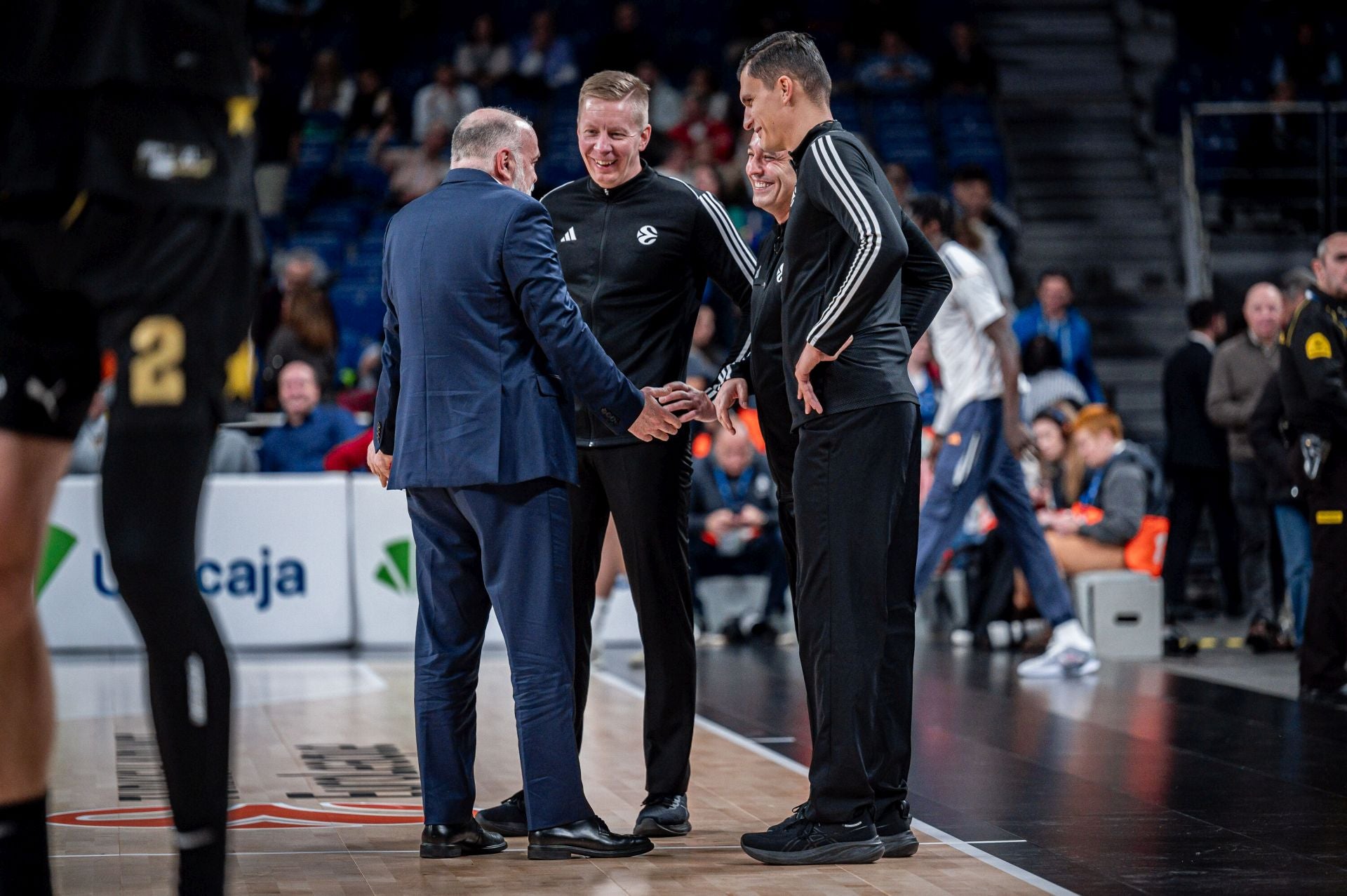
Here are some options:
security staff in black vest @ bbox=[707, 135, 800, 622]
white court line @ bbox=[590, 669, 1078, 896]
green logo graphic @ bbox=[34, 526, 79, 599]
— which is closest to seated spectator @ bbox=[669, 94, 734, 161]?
green logo graphic @ bbox=[34, 526, 79, 599]

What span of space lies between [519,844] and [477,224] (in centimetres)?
171

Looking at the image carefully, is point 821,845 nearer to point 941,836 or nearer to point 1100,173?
point 941,836

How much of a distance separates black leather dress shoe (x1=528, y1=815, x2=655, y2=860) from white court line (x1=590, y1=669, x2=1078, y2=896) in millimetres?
904

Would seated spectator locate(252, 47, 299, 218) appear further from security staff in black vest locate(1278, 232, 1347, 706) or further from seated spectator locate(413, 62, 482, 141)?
security staff in black vest locate(1278, 232, 1347, 706)

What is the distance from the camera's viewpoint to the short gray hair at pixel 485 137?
4641mm

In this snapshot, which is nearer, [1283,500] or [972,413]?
[972,413]

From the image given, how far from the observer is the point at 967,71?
17.2m

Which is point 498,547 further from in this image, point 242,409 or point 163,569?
point 163,569

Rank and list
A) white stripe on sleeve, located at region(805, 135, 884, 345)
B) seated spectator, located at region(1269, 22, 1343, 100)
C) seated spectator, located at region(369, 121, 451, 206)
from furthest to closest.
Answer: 1. seated spectator, located at region(1269, 22, 1343, 100)
2. seated spectator, located at region(369, 121, 451, 206)
3. white stripe on sleeve, located at region(805, 135, 884, 345)

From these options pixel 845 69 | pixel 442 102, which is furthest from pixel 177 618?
pixel 845 69

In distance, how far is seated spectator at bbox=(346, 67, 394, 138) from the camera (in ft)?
53.2

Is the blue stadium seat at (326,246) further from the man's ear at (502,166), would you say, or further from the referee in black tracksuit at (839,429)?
the referee in black tracksuit at (839,429)

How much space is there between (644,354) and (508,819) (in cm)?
142

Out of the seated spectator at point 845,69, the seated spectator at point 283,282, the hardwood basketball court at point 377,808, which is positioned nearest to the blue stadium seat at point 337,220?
the seated spectator at point 283,282
